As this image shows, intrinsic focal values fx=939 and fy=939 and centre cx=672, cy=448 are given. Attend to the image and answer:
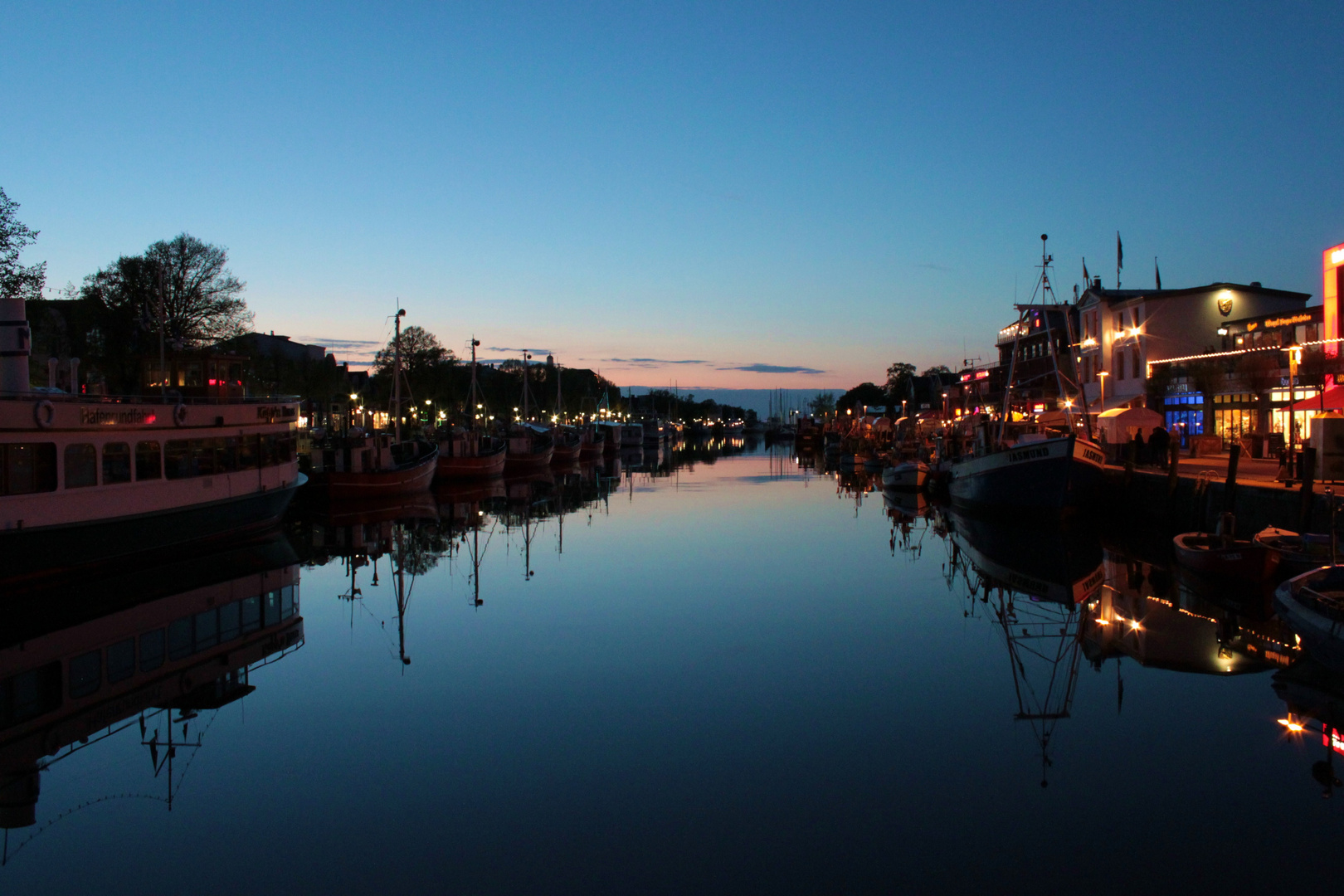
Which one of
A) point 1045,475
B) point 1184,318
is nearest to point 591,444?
point 1184,318

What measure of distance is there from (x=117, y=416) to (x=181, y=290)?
3467cm

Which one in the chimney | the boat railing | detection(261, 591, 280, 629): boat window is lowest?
detection(261, 591, 280, 629): boat window

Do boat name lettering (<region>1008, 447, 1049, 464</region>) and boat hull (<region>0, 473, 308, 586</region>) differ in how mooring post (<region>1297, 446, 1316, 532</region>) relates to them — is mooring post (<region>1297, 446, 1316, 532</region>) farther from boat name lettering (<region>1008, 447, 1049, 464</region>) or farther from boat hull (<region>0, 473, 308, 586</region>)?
boat hull (<region>0, 473, 308, 586</region>)

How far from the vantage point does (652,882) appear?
25.1ft

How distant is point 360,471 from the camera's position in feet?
132

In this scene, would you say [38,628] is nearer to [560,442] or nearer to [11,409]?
[11,409]

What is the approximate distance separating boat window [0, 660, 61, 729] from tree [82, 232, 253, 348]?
132 feet

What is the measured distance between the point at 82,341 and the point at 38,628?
40102 mm

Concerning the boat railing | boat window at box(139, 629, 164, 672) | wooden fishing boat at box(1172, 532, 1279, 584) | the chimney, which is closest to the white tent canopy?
wooden fishing boat at box(1172, 532, 1279, 584)

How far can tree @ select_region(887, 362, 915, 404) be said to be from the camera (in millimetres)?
150875

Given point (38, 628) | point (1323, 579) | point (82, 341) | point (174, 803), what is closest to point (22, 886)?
point (174, 803)

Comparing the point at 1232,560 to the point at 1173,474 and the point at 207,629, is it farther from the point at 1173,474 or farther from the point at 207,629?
the point at 207,629

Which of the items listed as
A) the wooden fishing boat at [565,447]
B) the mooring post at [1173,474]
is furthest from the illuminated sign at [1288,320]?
the wooden fishing boat at [565,447]

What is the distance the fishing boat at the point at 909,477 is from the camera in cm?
4775
